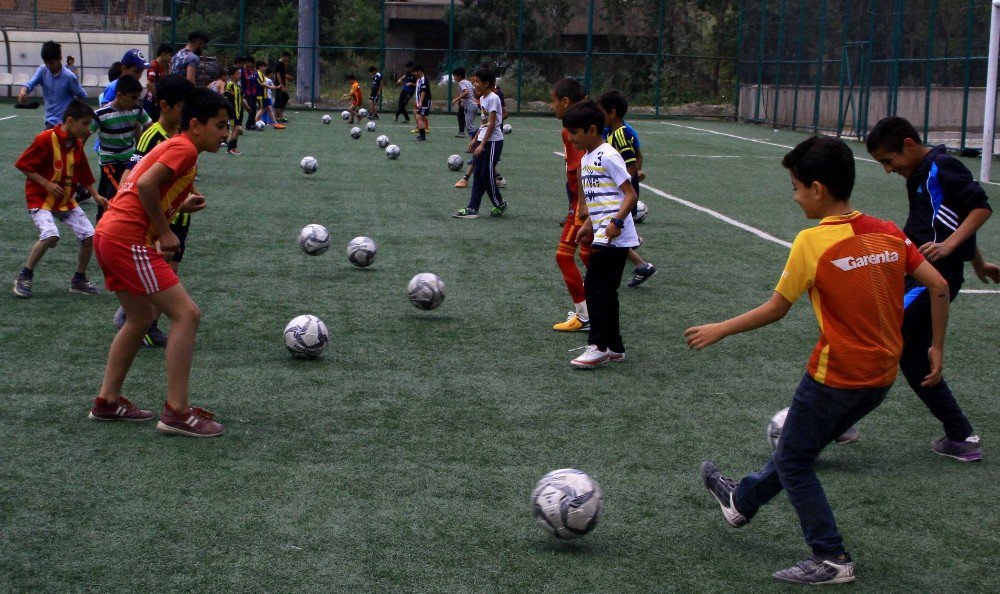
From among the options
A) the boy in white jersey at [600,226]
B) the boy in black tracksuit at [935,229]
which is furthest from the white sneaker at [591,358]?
the boy in black tracksuit at [935,229]

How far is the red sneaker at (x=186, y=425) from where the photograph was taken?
5531 mm

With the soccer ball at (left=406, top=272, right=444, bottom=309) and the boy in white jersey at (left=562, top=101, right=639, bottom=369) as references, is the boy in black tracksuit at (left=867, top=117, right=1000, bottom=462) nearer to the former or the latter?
the boy in white jersey at (left=562, top=101, right=639, bottom=369)

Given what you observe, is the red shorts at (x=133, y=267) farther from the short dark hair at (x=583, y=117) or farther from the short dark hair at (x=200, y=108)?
the short dark hair at (x=583, y=117)

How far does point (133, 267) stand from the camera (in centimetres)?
542

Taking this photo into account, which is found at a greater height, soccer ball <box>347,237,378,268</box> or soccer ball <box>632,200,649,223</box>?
soccer ball <box>632,200,649,223</box>

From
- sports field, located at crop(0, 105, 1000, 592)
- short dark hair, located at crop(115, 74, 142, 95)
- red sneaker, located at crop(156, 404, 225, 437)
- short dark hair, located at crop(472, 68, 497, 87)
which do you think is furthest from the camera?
short dark hair, located at crop(472, 68, 497, 87)

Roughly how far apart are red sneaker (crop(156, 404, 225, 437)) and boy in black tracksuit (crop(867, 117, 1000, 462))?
3.45m

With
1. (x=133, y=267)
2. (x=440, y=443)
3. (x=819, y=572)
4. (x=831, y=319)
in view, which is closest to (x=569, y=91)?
(x=440, y=443)

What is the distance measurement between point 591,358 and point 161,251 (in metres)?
2.81

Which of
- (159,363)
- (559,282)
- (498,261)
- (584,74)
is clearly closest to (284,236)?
(498,261)

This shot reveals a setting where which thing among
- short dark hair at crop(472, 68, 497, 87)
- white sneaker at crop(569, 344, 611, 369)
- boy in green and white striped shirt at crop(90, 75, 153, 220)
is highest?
short dark hair at crop(472, 68, 497, 87)

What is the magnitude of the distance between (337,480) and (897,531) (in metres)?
2.38

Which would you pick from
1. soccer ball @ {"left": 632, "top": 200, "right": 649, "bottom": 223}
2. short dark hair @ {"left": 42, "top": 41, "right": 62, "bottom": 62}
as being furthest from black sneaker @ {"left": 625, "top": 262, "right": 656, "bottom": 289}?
short dark hair @ {"left": 42, "top": 41, "right": 62, "bottom": 62}

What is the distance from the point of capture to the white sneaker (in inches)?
281
